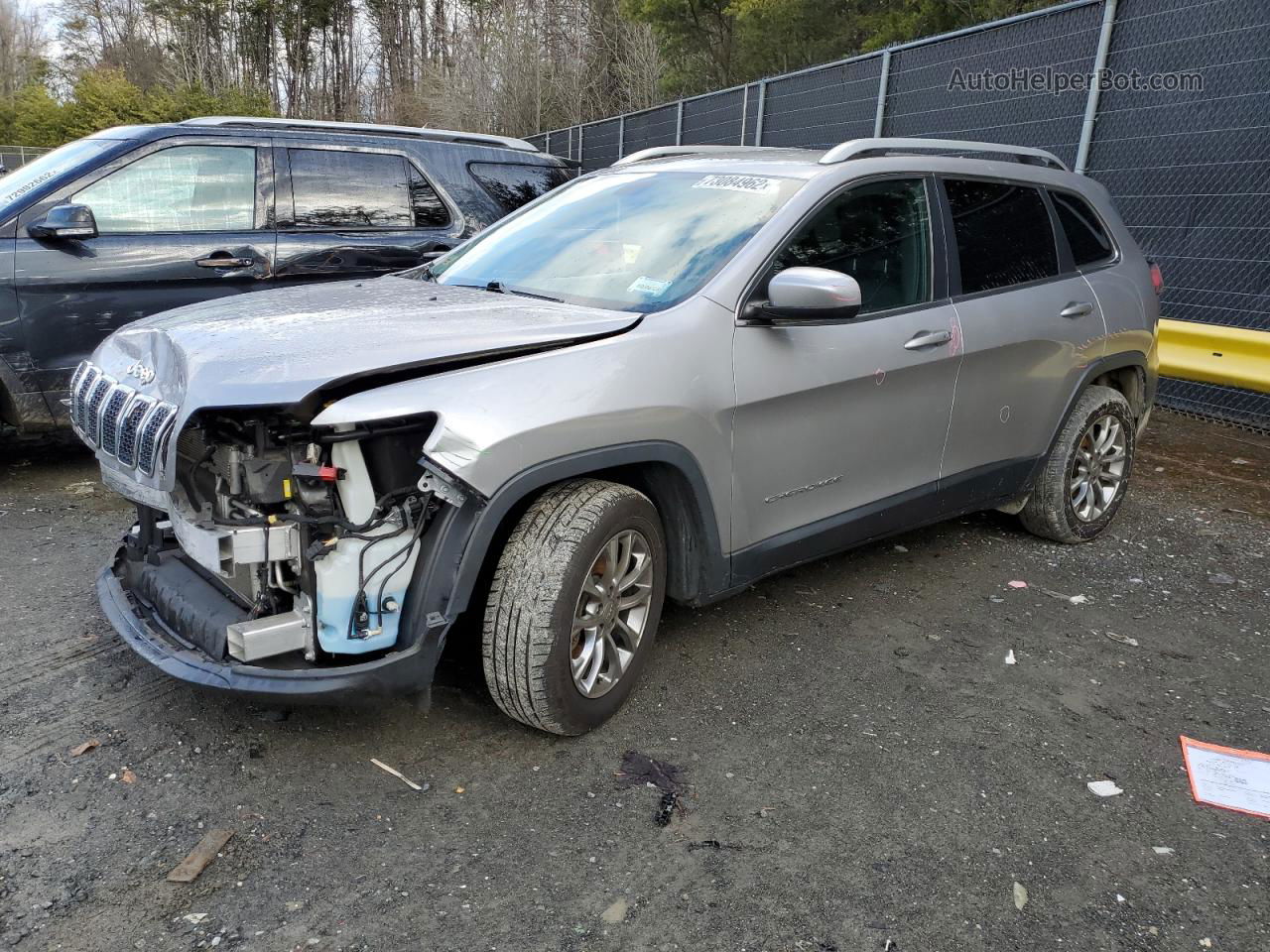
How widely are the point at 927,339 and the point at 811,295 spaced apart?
2.94ft

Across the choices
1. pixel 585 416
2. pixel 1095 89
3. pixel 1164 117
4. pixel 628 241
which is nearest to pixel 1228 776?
pixel 585 416

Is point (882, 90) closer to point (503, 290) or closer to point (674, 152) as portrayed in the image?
point (674, 152)

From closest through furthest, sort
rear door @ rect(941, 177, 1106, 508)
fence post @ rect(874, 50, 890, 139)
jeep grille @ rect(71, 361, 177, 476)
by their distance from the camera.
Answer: jeep grille @ rect(71, 361, 177, 476) < rear door @ rect(941, 177, 1106, 508) < fence post @ rect(874, 50, 890, 139)

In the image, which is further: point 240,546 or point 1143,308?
point 1143,308

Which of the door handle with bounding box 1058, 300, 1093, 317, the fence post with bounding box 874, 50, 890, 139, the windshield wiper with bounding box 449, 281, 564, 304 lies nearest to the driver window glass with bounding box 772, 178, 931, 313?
the windshield wiper with bounding box 449, 281, 564, 304

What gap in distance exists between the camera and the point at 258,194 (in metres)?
5.96

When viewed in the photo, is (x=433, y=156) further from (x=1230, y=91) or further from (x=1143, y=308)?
(x=1230, y=91)

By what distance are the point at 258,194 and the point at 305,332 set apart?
3623 mm

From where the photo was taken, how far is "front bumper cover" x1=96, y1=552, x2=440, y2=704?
8.52 ft

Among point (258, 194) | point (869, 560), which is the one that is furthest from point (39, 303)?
point (869, 560)

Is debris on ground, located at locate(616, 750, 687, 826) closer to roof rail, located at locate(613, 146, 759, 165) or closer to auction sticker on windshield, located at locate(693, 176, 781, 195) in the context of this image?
auction sticker on windshield, located at locate(693, 176, 781, 195)

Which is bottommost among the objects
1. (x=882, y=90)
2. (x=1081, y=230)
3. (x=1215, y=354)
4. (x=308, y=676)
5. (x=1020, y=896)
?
(x=1020, y=896)

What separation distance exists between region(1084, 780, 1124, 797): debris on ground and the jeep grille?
282 cm

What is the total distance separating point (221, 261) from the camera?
18.9 ft
